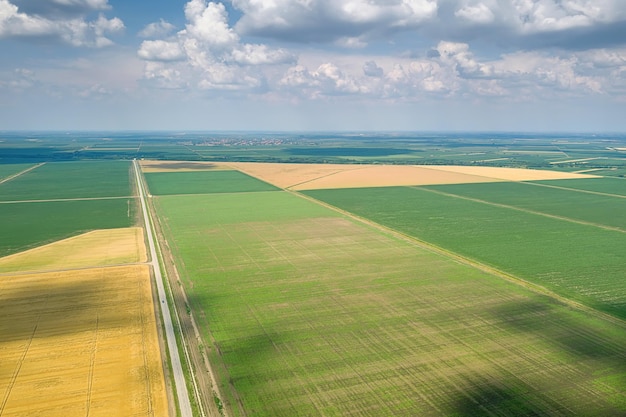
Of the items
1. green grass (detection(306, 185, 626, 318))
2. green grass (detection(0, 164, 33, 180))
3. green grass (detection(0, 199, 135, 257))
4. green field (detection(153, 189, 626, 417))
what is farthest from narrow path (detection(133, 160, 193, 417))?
green grass (detection(0, 164, 33, 180))

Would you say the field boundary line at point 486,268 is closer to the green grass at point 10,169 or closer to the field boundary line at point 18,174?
the field boundary line at point 18,174

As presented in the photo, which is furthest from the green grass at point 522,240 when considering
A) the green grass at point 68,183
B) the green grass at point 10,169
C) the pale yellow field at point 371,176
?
the green grass at point 10,169

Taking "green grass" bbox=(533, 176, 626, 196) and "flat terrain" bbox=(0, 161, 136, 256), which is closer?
"flat terrain" bbox=(0, 161, 136, 256)

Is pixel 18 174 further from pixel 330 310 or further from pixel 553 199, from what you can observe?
pixel 553 199

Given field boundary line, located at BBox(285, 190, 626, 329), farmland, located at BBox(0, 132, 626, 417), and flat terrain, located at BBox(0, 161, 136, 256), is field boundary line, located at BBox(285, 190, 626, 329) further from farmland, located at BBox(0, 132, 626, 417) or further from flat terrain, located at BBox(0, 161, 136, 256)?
flat terrain, located at BBox(0, 161, 136, 256)

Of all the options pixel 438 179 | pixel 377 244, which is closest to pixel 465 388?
pixel 377 244

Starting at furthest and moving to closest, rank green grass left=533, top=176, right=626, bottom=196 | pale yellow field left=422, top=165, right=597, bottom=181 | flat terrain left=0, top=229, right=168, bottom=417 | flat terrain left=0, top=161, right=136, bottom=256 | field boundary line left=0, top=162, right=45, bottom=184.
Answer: pale yellow field left=422, top=165, right=597, bottom=181
field boundary line left=0, top=162, right=45, bottom=184
green grass left=533, top=176, right=626, bottom=196
flat terrain left=0, top=161, right=136, bottom=256
flat terrain left=0, top=229, right=168, bottom=417

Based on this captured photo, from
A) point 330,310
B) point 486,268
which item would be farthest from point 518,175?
point 330,310

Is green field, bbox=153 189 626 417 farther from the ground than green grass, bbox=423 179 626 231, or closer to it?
closer to it
